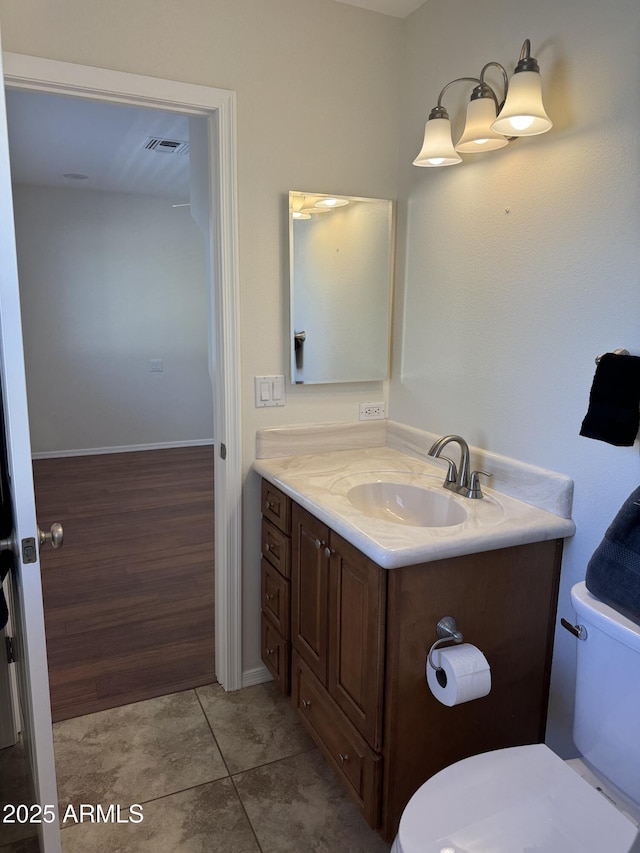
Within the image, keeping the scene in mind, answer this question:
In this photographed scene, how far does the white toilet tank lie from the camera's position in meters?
1.17

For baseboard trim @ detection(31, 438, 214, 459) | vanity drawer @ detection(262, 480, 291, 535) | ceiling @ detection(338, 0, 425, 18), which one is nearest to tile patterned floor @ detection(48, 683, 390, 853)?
vanity drawer @ detection(262, 480, 291, 535)

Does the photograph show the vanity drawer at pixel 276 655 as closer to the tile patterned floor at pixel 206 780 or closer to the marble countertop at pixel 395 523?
the tile patterned floor at pixel 206 780

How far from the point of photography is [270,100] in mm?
2037

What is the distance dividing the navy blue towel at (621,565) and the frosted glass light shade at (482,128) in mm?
1038

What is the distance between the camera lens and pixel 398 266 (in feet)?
7.56

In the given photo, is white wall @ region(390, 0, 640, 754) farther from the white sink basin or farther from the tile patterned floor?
the tile patterned floor

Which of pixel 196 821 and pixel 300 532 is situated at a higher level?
pixel 300 532

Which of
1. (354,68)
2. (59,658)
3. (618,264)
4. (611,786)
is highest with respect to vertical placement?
(354,68)

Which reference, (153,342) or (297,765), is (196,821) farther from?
(153,342)

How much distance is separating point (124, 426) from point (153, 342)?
34.7 inches

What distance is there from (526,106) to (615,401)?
2.45 feet

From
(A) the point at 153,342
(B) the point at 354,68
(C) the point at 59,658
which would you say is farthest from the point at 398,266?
(A) the point at 153,342

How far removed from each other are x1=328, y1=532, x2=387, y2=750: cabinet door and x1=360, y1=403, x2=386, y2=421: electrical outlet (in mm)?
808

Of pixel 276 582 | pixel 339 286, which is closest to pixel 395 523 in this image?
pixel 276 582
